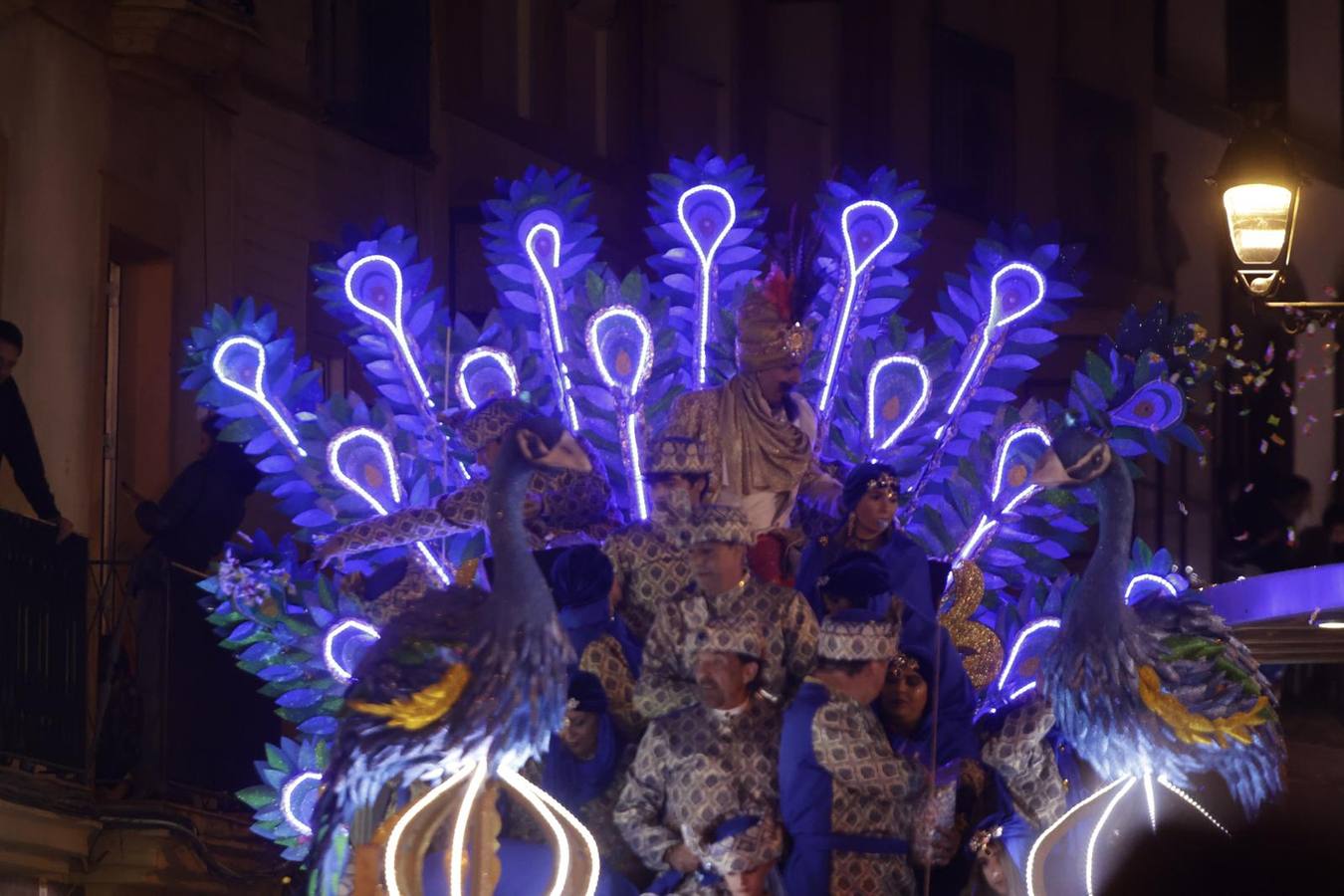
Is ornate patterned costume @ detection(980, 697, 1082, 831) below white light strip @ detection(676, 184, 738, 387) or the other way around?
below

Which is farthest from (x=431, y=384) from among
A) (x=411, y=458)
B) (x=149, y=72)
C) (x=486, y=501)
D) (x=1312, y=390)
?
(x=1312, y=390)

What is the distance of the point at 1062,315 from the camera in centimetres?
1292

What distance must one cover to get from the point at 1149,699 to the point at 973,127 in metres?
13.6

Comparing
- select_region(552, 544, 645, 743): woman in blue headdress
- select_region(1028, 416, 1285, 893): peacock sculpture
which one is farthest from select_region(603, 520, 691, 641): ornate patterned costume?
select_region(1028, 416, 1285, 893): peacock sculpture

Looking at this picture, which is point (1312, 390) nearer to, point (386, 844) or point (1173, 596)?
point (1173, 596)

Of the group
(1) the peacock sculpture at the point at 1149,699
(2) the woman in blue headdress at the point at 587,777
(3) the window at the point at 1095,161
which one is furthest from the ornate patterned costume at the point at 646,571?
(3) the window at the point at 1095,161

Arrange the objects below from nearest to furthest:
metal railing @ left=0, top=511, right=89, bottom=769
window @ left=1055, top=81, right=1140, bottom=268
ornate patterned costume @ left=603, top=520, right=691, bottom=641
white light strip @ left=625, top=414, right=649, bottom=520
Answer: ornate patterned costume @ left=603, top=520, right=691, bottom=641, white light strip @ left=625, top=414, right=649, bottom=520, metal railing @ left=0, top=511, right=89, bottom=769, window @ left=1055, top=81, right=1140, bottom=268

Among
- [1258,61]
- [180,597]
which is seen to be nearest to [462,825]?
[180,597]

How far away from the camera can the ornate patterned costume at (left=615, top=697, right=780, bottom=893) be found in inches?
425

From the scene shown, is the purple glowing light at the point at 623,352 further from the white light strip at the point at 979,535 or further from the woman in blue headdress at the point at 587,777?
the woman in blue headdress at the point at 587,777

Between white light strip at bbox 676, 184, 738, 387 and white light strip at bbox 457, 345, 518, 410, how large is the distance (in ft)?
2.45

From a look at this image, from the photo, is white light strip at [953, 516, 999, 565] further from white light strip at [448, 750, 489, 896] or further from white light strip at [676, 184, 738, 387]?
white light strip at [448, 750, 489, 896]

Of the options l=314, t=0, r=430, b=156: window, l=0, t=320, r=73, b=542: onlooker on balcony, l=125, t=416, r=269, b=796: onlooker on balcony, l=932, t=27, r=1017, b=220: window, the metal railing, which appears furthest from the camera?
l=932, t=27, r=1017, b=220: window

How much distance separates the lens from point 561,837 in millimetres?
10578
